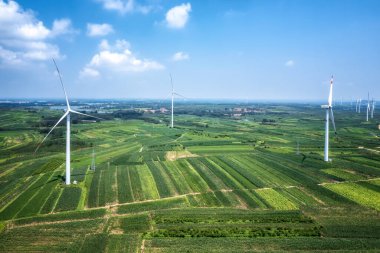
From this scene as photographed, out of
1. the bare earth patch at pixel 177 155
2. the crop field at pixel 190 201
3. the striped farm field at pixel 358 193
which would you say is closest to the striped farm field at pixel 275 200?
the crop field at pixel 190 201

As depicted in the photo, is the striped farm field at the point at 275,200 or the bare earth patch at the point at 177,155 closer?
the striped farm field at the point at 275,200

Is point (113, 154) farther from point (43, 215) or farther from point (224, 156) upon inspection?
point (43, 215)

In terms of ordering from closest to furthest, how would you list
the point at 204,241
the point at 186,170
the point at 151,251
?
the point at 151,251
the point at 204,241
the point at 186,170

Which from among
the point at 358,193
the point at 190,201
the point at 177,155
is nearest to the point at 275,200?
the point at 190,201

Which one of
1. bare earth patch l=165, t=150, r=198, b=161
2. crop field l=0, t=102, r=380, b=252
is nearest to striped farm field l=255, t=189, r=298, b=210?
crop field l=0, t=102, r=380, b=252

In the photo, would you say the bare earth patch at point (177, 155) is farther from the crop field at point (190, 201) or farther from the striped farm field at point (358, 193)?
the striped farm field at point (358, 193)

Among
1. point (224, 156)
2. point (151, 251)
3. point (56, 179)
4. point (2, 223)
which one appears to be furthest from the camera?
point (224, 156)

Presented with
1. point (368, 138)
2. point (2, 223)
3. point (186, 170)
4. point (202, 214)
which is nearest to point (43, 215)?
point (2, 223)

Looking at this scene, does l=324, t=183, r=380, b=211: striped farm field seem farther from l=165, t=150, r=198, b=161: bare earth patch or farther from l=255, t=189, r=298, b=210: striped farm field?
l=165, t=150, r=198, b=161: bare earth patch
